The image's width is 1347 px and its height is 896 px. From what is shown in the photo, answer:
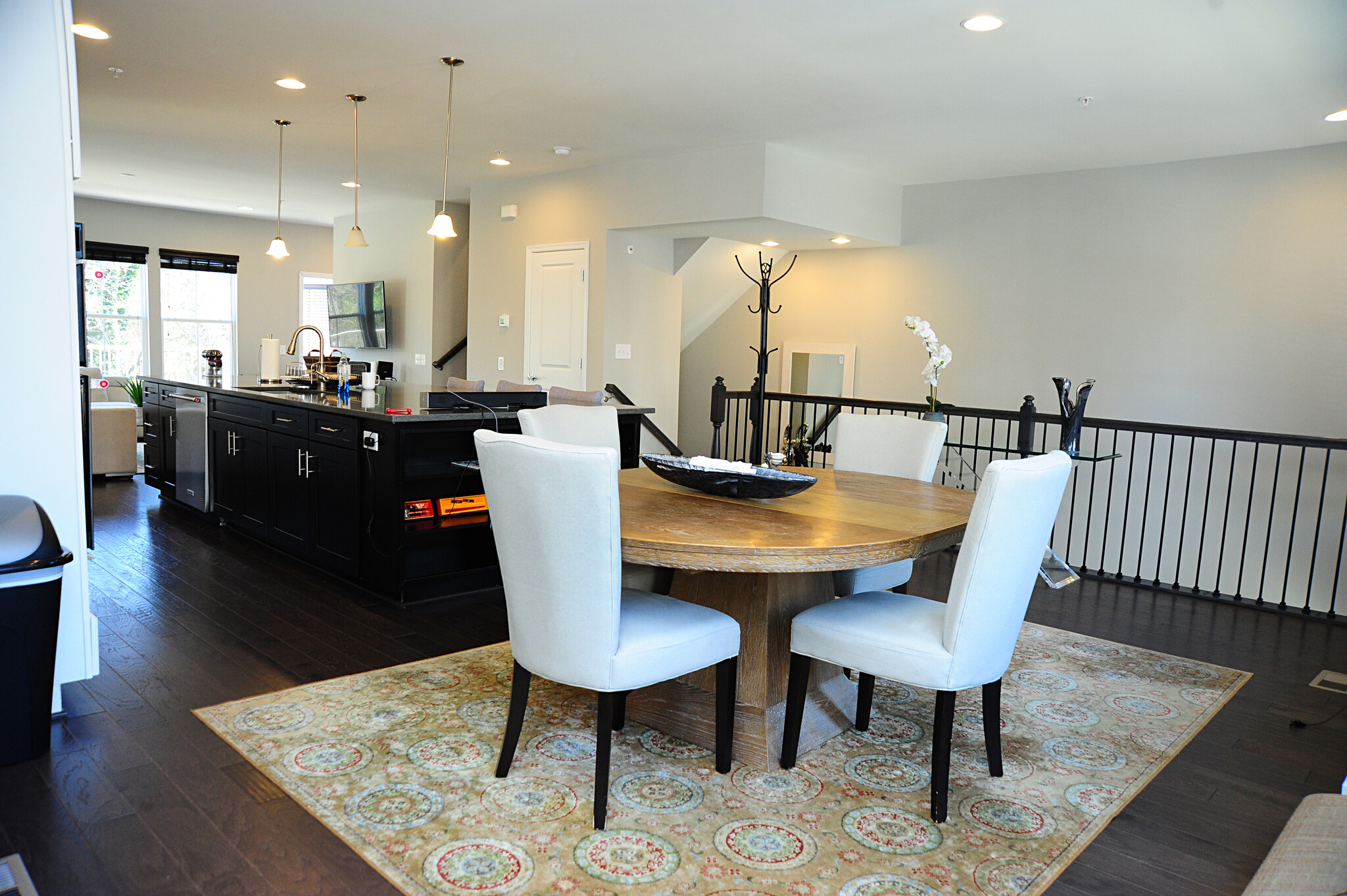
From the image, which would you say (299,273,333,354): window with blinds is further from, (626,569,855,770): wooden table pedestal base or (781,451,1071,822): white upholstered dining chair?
(781,451,1071,822): white upholstered dining chair

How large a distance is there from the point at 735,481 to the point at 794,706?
67 centimetres

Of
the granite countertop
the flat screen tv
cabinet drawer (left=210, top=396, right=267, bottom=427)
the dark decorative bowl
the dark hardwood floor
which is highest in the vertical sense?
the flat screen tv

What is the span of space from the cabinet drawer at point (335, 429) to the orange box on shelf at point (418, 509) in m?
0.39

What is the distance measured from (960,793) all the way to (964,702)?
0.72m

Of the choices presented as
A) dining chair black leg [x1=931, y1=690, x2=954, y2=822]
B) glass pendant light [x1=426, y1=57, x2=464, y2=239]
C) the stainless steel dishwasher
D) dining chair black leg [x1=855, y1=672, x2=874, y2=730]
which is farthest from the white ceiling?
dining chair black leg [x1=931, y1=690, x2=954, y2=822]

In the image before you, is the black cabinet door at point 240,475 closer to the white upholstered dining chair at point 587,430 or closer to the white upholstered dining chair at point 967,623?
the white upholstered dining chair at point 587,430

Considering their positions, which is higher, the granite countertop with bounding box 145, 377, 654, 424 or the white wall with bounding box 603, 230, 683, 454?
the white wall with bounding box 603, 230, 683, 454

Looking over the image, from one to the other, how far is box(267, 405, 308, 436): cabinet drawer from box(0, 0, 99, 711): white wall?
5.99 ft

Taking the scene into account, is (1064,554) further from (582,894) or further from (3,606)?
(3,606)

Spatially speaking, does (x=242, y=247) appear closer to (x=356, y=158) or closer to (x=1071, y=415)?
(x=356, y=158)

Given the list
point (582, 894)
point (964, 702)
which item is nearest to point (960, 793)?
point (964, 702)

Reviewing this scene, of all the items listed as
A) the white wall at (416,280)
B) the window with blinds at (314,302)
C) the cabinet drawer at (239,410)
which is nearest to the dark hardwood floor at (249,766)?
the cabinet drawer at (239,410)

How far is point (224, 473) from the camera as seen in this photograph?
536cm

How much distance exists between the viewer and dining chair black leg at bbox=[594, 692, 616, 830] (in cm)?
215
